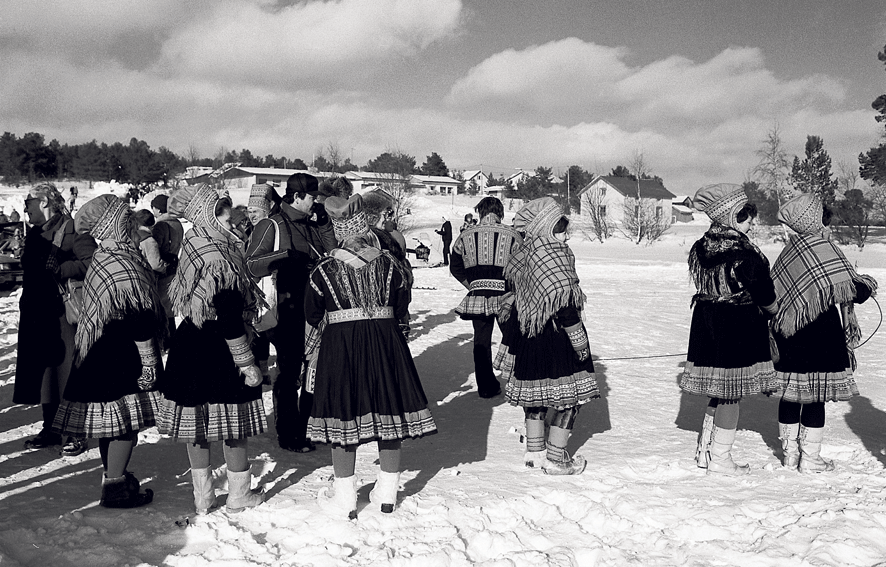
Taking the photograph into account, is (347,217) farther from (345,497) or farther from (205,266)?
(345,497)

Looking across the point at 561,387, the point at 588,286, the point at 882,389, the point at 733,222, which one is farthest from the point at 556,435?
the point at 588,286

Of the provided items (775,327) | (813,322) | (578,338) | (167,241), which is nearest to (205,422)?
(578,338)

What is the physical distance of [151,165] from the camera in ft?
206

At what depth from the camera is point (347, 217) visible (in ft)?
13.3

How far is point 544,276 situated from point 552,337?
0.39m

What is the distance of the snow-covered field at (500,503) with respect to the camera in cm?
364

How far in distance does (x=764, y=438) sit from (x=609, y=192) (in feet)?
214

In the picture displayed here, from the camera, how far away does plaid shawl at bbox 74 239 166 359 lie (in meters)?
3.96

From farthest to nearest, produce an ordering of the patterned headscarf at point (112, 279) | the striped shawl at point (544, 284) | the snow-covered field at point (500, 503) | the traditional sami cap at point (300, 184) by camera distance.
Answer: the traditional sami cap at point (300, 184), the striped shawl at point (544, 284), the patterned headscarf at point (112, 279), the snow-covered field at point (500, 503)

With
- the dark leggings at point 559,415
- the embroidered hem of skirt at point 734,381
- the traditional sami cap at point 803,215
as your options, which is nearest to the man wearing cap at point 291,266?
the dark leggings at point 559,415

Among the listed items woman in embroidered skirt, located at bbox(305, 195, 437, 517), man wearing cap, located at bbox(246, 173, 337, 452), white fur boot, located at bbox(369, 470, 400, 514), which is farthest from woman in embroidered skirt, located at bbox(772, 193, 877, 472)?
man wearing cap, located at bbox(246, 173, 337, 452)

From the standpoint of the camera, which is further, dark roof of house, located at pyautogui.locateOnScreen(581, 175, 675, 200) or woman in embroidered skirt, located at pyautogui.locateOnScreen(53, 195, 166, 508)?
dark roof of house, located at pyautogui.locateOnScreen(581, 175, 675, 200)

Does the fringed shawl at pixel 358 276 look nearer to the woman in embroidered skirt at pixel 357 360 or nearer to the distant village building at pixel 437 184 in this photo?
the woman in embroidered skirt at pixel 357 360

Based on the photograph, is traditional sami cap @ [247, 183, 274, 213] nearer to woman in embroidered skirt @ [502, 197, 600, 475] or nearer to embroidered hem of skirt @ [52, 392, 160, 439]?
embroidered hem of skirt @ [52, 392, 160, 439]
